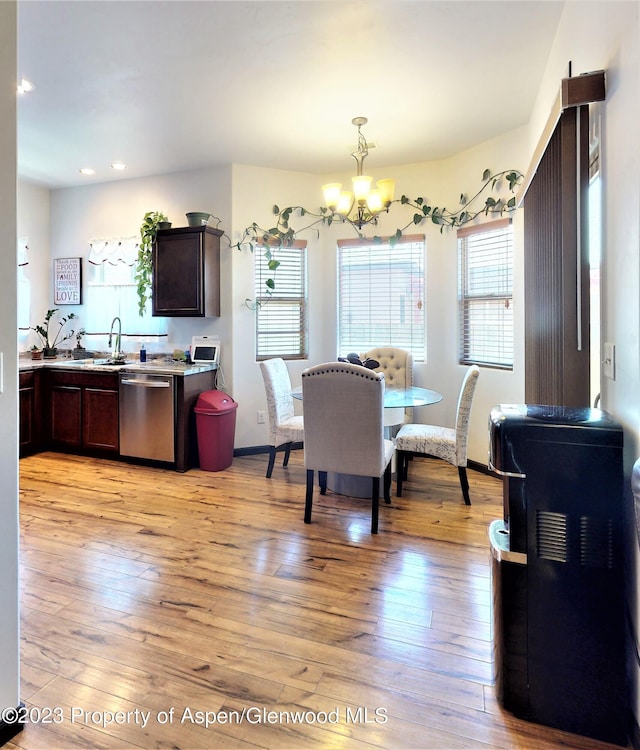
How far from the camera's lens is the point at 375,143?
12.8ft

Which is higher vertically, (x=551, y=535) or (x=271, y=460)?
(x=551, y=535)

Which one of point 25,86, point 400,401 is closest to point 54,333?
point 25,86

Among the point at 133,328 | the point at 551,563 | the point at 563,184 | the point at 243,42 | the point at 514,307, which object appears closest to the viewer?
the point at 551,563

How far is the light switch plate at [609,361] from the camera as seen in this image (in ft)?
5.03

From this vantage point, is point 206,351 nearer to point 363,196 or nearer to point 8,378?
point 363,196

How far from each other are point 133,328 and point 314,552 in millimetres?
3511

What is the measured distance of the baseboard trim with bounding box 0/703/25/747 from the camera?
1373mm

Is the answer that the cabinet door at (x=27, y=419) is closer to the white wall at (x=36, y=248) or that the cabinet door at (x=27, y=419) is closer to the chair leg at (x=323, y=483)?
the white wall at (x=36, y=248)

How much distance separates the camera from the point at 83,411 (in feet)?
14.6

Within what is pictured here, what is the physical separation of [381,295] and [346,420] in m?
2.24

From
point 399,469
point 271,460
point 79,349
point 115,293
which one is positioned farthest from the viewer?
point 79,349

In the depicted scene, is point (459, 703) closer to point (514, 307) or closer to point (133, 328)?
point (514, 307)

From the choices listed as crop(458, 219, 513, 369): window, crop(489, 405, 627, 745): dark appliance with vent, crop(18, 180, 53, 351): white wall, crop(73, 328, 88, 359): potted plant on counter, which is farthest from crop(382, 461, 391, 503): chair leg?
crop(18, 180, 53, 351): white wall

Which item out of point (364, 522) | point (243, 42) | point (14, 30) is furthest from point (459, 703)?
point (243, 42)
